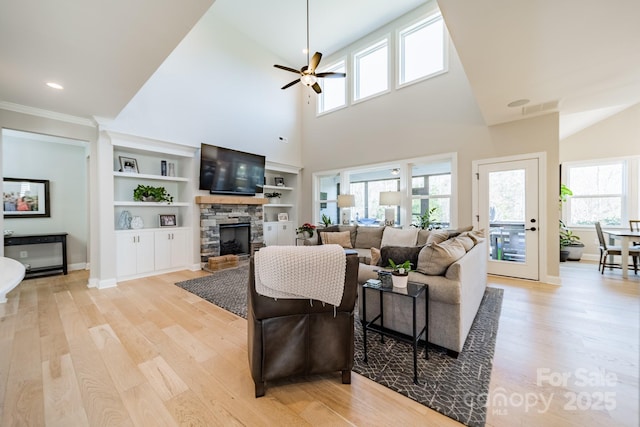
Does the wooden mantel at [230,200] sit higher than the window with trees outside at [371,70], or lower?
lower

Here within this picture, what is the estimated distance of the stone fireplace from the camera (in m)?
5.05

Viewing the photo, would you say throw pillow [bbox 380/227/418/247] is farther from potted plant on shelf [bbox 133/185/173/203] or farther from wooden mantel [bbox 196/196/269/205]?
potted plant on shelf [bbox 133/185/173/203]

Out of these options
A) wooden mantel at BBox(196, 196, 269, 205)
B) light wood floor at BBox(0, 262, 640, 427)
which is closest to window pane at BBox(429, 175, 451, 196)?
light wood floor at BBox(0, 262, 640, 427)

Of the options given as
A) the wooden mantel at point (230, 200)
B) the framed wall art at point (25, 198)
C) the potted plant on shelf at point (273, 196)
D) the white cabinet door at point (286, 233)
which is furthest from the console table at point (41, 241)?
the white cabinet door at point (286, 233)

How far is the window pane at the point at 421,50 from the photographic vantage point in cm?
491

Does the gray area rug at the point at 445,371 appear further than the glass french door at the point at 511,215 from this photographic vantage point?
No

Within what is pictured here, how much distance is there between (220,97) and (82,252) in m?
4.19

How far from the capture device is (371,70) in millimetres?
6000

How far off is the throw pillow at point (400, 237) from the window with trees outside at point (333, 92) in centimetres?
368

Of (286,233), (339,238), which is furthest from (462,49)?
(286,233)

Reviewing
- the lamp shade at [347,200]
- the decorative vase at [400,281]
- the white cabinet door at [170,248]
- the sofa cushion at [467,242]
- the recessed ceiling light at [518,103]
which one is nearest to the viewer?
the decorative vase at [400,281]

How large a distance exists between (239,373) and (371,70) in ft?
21.2

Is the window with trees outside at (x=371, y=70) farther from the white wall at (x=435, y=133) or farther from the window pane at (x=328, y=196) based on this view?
the window pane at (x=328, y=196)

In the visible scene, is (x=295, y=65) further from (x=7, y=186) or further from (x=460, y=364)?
(x=460, y=364)
